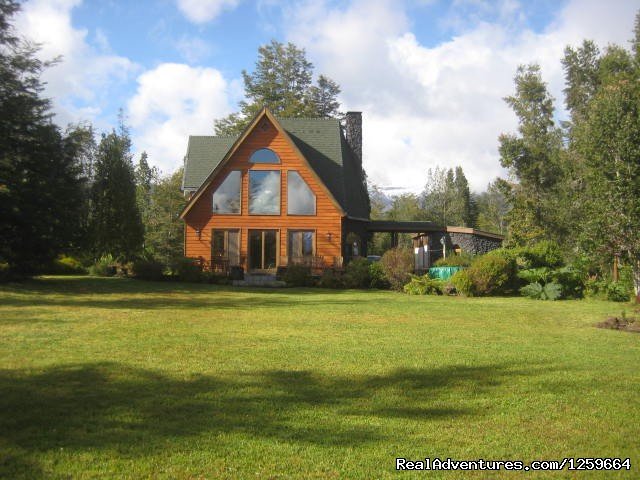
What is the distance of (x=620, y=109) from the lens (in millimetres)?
15648

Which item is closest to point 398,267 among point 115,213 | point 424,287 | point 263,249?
point 424,287

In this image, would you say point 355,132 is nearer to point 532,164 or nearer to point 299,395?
point 532,164

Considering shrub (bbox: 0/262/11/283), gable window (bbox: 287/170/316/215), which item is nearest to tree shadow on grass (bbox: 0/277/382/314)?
shrub (bbox: 0/262/11/283)

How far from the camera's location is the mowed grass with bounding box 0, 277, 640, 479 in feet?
15.2

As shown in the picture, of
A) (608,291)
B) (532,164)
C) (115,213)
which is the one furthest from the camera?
(532,164)

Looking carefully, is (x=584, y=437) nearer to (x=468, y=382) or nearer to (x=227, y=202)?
(x=468, y=382)

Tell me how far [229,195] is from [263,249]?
9.98ft

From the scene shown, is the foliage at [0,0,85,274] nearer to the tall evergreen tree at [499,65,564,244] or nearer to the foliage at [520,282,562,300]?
the foliage at [520,282,562,300]

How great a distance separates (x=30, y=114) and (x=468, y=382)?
18390mm

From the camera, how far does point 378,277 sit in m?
22.9

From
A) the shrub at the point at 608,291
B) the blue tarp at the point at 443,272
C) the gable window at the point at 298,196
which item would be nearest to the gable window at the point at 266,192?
the gable window at the point at 298,196

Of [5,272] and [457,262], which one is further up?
[457,262]

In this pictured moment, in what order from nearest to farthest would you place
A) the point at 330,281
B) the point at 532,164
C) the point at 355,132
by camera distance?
the point at 330,281, the point at 355,132, the point at 532,164

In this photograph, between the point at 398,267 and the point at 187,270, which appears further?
the point at 187,270
